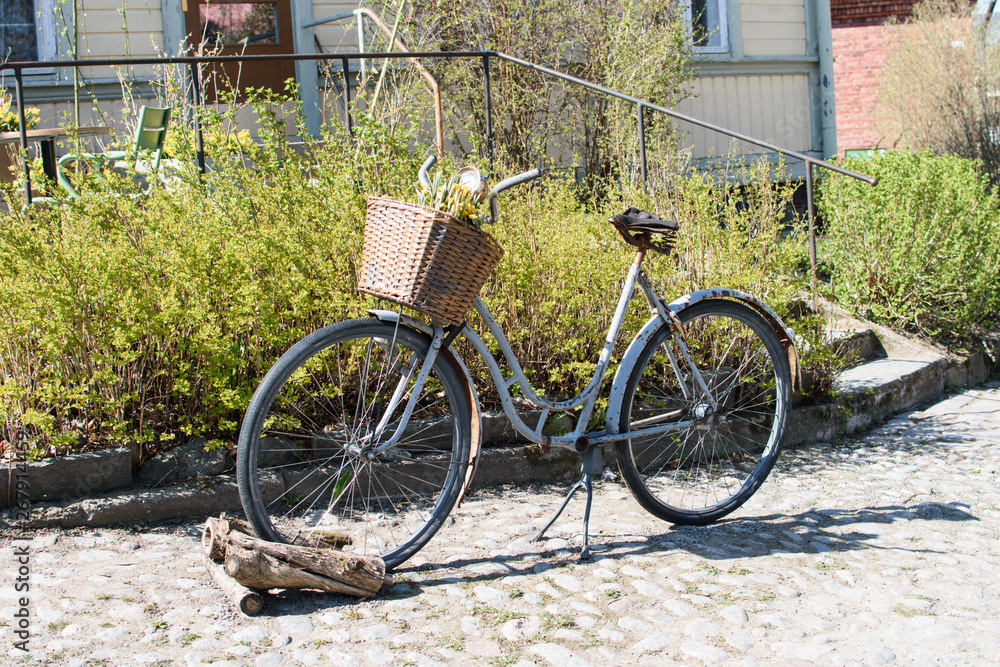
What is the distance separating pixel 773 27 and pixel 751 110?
3.32 feet

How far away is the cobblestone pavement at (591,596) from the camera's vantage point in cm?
249

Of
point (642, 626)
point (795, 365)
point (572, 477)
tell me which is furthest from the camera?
point (572, 477)

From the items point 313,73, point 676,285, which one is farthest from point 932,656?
point 313,73

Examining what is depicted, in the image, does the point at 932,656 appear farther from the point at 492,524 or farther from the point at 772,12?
the point at 772,12

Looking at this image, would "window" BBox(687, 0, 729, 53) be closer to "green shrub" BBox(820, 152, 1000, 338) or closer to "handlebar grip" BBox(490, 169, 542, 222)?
"green shrub" BBox(820, 152, 1000, 338)

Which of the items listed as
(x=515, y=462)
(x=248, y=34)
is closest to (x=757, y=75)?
(x=248, y=34)

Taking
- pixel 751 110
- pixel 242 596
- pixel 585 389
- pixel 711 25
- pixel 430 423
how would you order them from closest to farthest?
pixel 242 596, pixel 585 389, pixel 430 423, pixel 751 110, pixel 711 25

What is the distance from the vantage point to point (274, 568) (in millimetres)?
2682

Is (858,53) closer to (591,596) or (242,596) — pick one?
(591,596)

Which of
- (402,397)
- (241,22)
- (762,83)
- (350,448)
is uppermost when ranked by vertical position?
(241,22)

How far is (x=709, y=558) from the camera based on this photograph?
3.23 m

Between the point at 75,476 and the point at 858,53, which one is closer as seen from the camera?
the point at 75,476

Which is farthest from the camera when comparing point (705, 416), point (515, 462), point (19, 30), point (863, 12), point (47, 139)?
point (863, 12)

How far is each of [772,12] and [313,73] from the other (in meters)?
5.16
